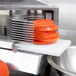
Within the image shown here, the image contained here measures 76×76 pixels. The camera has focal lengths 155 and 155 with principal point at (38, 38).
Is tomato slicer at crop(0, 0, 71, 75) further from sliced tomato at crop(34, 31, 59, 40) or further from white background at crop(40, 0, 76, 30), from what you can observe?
white background at crop(40, 0, 76, 30)

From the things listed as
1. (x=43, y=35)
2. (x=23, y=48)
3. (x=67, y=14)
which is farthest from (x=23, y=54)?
(x=67, y=14)

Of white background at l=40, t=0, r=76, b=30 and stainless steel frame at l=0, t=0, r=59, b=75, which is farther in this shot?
white background at l=40, t=0, r=76, b=30

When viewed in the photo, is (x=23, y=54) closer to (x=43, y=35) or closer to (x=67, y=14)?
(x=43, y=35)

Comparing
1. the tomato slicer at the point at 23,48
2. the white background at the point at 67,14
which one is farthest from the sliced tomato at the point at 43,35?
the white background at the point at 67,14

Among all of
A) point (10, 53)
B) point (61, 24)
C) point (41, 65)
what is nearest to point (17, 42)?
point (10, 53)

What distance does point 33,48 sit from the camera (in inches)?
29.3

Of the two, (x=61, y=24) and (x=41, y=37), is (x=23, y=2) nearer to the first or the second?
(x=41, y=37)

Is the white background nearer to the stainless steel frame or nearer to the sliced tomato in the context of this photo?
the stainless steel frame

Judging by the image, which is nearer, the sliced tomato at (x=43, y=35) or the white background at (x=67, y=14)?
the sliced tomato at (x=43, y=35)

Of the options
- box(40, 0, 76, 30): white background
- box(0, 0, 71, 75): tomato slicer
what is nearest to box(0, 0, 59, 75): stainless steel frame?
box(0, 0, 71, 75): tomato slicer

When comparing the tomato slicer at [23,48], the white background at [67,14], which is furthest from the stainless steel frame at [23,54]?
the white background at [67,14]

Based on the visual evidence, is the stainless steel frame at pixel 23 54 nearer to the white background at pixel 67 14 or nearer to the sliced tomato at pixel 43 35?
the sliced tomato at pixel 43 35

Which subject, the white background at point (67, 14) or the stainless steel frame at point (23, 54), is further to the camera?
the white background at point (67, 14)

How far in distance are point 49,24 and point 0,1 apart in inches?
12.6
